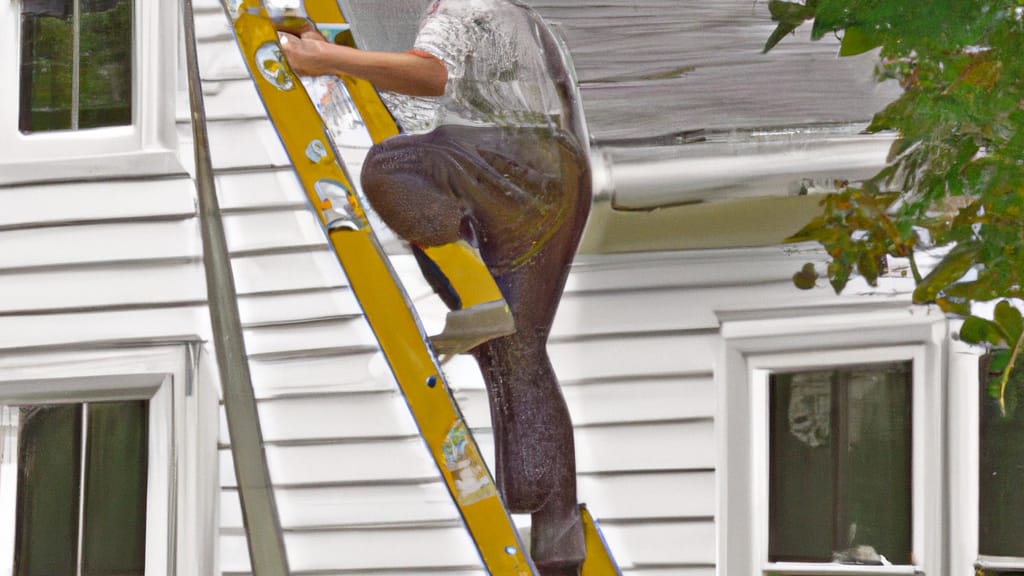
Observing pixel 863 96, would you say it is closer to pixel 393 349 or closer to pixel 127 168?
pixel 393 349

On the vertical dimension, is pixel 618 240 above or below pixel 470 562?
above

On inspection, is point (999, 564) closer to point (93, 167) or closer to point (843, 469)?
point (843, 469)

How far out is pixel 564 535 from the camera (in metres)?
1.16

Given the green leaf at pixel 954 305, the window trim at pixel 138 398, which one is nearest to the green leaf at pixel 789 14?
the green leaf at pixel 954 305

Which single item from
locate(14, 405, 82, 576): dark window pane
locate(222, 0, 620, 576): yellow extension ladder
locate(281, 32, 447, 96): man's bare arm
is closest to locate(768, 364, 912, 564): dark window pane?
locate(222, 0, 620, 576): yellow extension ladder

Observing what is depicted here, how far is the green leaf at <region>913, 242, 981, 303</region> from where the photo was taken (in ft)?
3.87

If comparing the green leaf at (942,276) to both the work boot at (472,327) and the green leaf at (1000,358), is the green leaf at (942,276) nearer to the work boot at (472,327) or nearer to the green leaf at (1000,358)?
the green leaf at (1000,358)

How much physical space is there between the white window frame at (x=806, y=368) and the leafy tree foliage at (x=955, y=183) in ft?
0.20

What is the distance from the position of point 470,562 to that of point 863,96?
0.88 m

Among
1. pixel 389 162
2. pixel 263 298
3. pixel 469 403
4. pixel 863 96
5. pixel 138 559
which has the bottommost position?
pixel 138 559

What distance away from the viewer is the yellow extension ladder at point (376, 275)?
1.15 meters

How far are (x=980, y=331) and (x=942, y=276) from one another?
0.10m

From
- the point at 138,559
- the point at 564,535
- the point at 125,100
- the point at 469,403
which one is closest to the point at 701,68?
the point at 469,403

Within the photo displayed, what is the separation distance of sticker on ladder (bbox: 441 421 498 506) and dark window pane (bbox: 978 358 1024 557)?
2.33 feet
